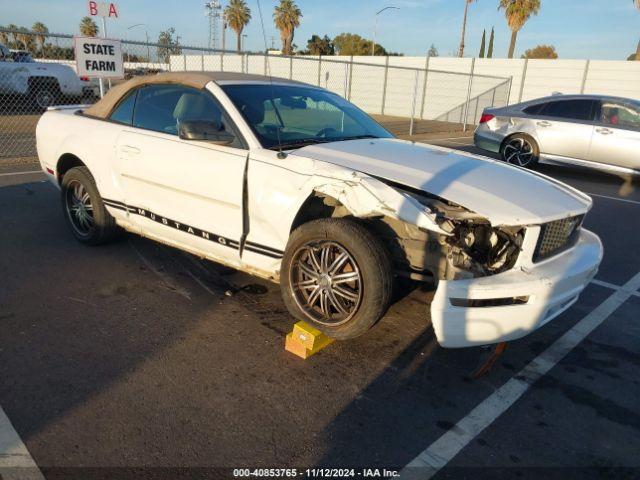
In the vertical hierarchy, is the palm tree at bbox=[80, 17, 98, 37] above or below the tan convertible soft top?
above

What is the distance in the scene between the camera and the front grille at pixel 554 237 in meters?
2.93

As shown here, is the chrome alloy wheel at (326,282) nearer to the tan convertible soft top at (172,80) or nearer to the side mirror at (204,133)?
the side mirror at (204,133)

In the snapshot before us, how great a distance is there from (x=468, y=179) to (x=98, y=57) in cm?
879

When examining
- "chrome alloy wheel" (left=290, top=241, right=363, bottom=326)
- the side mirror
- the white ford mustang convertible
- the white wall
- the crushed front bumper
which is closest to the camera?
the crushed front bumper

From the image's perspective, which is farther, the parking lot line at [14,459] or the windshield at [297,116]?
the windshield at [297,116]

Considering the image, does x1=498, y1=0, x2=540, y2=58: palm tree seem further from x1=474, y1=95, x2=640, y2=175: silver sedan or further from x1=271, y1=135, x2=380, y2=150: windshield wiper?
x1=271, y1=135, x2=380, y2=150: windshield wiper

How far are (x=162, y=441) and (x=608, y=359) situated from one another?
9.22 ft

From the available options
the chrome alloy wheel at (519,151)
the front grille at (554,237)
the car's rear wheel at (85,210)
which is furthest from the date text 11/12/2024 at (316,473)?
the chrome alloy wheel at (519,151)

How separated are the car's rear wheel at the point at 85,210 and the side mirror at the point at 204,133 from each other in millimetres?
1548

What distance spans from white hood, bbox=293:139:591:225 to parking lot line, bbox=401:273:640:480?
0.95m

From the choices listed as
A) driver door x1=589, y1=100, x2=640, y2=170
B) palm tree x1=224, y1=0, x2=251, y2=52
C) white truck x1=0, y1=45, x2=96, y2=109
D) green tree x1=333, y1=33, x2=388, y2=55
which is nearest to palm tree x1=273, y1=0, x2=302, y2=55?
palm tree x1=224, y1=0, x2=251, y2=52

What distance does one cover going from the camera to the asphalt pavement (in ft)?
7.64

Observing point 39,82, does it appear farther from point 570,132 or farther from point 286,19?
point 286,19

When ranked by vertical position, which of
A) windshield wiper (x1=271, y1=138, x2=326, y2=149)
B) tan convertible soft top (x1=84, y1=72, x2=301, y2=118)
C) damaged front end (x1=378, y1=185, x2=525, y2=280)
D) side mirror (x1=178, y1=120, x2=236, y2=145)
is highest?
tan convertible soft top (x1=84, y1=72, x2=301, y2=118)
